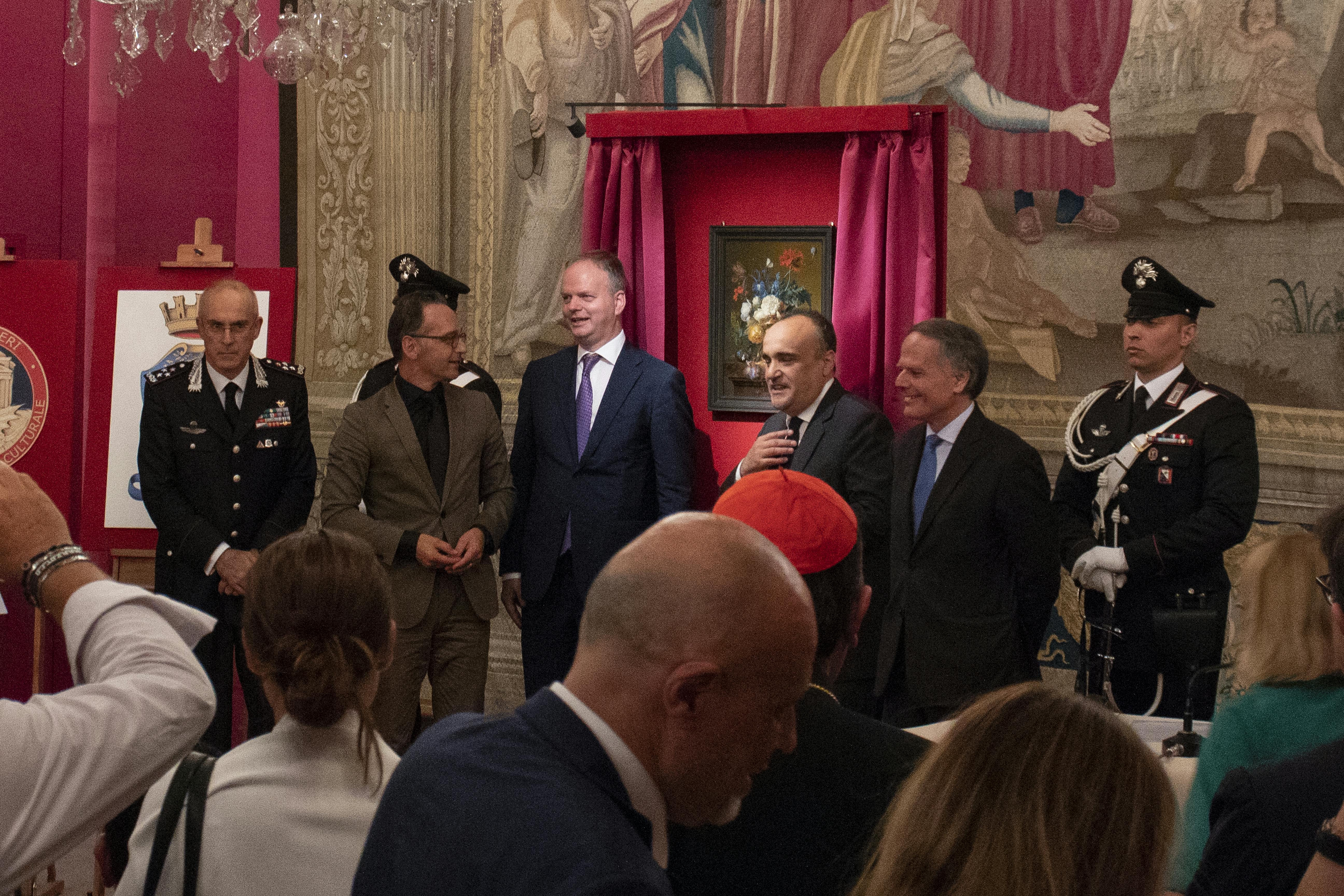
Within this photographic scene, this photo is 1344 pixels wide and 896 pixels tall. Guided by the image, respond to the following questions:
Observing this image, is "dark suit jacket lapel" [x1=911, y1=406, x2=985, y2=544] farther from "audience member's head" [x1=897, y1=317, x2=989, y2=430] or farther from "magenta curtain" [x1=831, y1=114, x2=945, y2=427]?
"magenta curtain" [x1=831, y1=114, x2=945, y2=427]

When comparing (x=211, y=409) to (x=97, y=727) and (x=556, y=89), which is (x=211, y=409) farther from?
(x=97, y=727)

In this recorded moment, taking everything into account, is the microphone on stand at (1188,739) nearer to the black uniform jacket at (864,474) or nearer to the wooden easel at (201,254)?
the black uniform jacket at (864,474)

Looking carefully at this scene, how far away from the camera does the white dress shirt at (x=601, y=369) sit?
427 centimetres

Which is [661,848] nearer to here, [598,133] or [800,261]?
[800,261]

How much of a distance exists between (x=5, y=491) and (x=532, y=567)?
3.13m

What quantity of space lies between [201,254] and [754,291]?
2319 mm

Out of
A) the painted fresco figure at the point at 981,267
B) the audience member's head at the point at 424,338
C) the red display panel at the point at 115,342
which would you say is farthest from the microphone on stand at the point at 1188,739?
the red display panel at the point at 115,342

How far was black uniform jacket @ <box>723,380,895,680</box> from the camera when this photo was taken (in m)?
3.73

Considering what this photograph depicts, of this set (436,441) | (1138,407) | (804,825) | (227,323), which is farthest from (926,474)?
(227,323)

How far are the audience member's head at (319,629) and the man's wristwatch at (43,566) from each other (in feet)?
1.53

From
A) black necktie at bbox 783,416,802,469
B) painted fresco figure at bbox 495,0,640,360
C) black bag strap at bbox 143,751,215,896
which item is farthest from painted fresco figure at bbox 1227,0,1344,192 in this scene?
black bag strap at bbox 143,751,215,896

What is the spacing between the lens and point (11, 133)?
553cm

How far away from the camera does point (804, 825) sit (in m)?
1.51

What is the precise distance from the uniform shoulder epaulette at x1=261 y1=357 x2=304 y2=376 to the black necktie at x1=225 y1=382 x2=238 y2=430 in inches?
6.4
